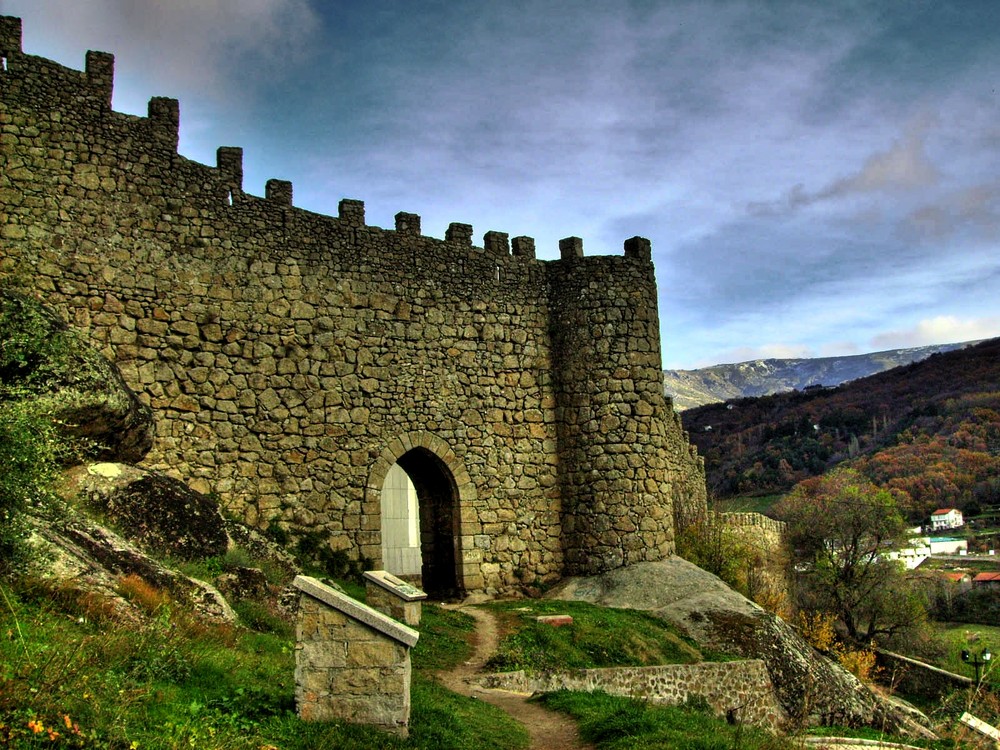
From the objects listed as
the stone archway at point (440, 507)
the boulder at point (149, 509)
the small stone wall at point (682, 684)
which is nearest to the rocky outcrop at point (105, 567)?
the boulder at point (149, 509)

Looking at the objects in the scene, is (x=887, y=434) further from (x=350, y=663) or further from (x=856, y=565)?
(x=350, y=663)

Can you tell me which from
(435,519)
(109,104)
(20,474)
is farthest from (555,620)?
(109,104)

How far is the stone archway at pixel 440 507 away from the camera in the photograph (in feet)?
61.8

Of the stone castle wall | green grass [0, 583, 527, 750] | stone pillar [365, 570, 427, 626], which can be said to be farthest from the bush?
the stone castle wall

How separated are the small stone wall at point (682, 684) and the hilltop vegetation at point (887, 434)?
43653 mm

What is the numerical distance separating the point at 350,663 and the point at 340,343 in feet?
37.6

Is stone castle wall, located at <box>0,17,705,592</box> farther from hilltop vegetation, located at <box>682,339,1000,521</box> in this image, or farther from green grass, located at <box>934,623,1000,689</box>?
hilltop vegetation, located at <box>682,339,1000,521</box>

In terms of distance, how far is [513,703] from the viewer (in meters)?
11.6

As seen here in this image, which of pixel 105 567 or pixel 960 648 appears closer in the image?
pixel 105 567

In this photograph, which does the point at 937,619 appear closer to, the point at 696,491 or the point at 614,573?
the point at 696,491

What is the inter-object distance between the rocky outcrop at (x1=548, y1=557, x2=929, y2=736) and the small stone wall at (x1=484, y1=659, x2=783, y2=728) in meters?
0.41

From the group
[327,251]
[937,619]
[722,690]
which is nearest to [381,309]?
[327,251]

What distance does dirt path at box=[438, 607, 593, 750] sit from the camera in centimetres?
947

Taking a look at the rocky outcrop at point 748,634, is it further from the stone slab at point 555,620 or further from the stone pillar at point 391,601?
the stone pillar at point 391,601
